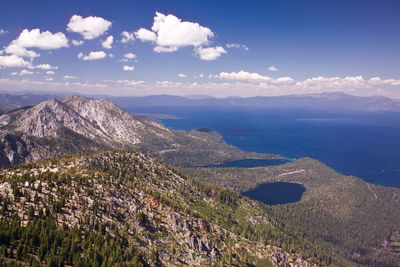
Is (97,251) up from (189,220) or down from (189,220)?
up

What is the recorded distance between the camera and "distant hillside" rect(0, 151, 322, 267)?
6222 cm

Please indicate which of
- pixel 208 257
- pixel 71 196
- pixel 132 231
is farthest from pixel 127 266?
pixel 208 257

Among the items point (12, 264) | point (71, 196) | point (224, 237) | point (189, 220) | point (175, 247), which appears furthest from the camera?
point (224, 237)

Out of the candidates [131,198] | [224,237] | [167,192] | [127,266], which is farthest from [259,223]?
[127,266]

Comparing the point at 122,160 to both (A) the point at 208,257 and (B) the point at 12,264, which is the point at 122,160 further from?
(B) the point at 12,264

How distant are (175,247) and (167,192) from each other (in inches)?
2053

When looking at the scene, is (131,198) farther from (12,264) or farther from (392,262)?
(392,262)

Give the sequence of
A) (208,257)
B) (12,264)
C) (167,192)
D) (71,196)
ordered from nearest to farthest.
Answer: (12,264)
(71,196)
(208,257)
(167,192)

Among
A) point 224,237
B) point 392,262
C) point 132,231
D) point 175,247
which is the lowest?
point 392,262

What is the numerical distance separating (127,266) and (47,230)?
969 inches

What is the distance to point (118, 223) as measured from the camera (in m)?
89.1

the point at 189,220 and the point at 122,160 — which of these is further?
A: the point at 122,160

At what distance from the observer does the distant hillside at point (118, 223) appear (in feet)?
204

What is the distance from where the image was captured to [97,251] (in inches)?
2675
